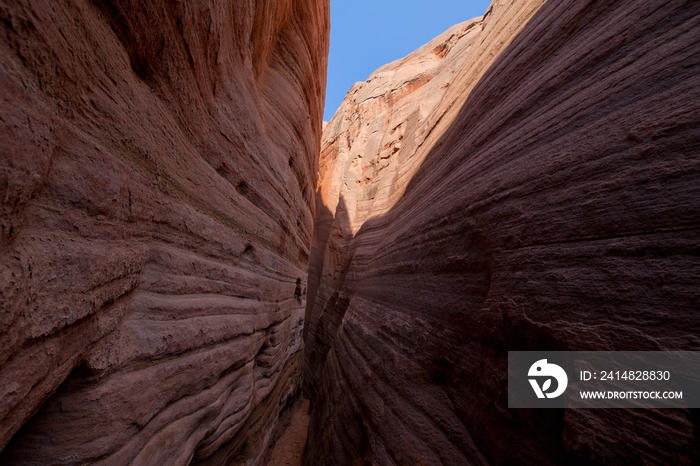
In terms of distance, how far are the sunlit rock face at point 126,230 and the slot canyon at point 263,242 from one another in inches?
0.6

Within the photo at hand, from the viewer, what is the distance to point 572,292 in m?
1.74

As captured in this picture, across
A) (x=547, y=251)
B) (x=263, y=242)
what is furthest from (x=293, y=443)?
(x=547, y=251)

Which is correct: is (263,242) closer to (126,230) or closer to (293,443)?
(126,230)

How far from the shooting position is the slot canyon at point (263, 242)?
4.28 ft

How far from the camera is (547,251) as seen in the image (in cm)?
197

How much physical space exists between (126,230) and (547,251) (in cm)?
302

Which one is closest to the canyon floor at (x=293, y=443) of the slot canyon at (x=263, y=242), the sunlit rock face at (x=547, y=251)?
the sunlit rock face at (x=547, y=251)

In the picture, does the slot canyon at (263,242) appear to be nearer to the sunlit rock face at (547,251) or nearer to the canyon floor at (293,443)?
the sunlit rock face at (547,251)

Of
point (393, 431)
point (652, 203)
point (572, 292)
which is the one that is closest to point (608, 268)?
point (572, 292)

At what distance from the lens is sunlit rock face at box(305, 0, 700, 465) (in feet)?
4.75

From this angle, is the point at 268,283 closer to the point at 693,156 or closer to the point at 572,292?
the point at 572,292

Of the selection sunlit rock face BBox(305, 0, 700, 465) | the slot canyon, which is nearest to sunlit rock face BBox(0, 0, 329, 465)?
the slot canyon

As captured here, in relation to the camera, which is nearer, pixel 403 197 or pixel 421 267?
pixel 421 267

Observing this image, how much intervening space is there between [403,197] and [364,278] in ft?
7.38
